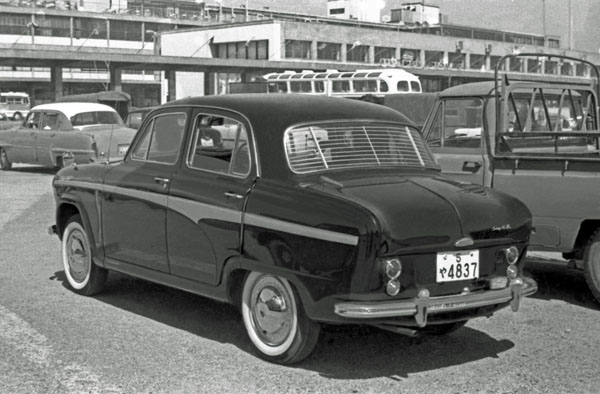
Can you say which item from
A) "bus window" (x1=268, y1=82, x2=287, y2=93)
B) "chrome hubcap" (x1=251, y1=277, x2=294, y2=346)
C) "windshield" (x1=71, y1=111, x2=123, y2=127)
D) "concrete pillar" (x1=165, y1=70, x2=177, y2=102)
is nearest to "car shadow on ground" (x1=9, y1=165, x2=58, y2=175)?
"windshield" (x1=71, y1=111, x2=123, y2=127)

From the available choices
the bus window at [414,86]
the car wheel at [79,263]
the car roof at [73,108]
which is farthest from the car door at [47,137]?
the bus window at [414,86]

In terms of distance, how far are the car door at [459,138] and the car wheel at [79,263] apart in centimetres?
343

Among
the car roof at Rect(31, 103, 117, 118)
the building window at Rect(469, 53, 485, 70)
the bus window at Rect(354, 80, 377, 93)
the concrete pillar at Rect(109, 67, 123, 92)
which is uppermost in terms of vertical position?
the building window at Rect(469, 53, 485, 70)

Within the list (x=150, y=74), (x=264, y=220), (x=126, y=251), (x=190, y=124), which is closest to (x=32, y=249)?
(x=126, y=251)

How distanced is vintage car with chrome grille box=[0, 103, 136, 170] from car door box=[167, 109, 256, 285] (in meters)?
13.0

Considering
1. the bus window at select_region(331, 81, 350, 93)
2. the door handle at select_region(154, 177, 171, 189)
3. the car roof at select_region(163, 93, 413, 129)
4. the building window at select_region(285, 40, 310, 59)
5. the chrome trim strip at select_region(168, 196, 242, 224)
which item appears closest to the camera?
the chrome trim strip at select_region(168, 196, 242, 224)

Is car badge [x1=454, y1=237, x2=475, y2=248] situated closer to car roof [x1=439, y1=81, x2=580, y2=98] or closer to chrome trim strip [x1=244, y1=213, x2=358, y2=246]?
chrome trim strip [x1=244, y1=213, x2=358, y2=246]

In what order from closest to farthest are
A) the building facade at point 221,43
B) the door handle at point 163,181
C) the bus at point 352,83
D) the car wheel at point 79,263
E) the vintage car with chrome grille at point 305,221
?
the vintage car with chrome grille at point 305,221, the door handle at point 163,181, the car wheel at point 79,263, the bus at point 352,83, the building facade at point 221,43

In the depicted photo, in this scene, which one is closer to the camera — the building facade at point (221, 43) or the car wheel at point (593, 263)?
the car wheel at point (593, 263)

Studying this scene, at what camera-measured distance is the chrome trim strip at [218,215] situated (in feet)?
17.8

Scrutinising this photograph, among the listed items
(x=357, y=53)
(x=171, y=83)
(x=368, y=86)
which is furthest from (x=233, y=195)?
(x=357, y=53)

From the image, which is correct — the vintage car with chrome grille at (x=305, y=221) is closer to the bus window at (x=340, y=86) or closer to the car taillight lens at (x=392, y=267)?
the car taillight lens at (x=392, y=267)

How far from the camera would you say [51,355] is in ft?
19.7

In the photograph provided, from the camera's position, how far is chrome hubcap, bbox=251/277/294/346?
577 centimetres
